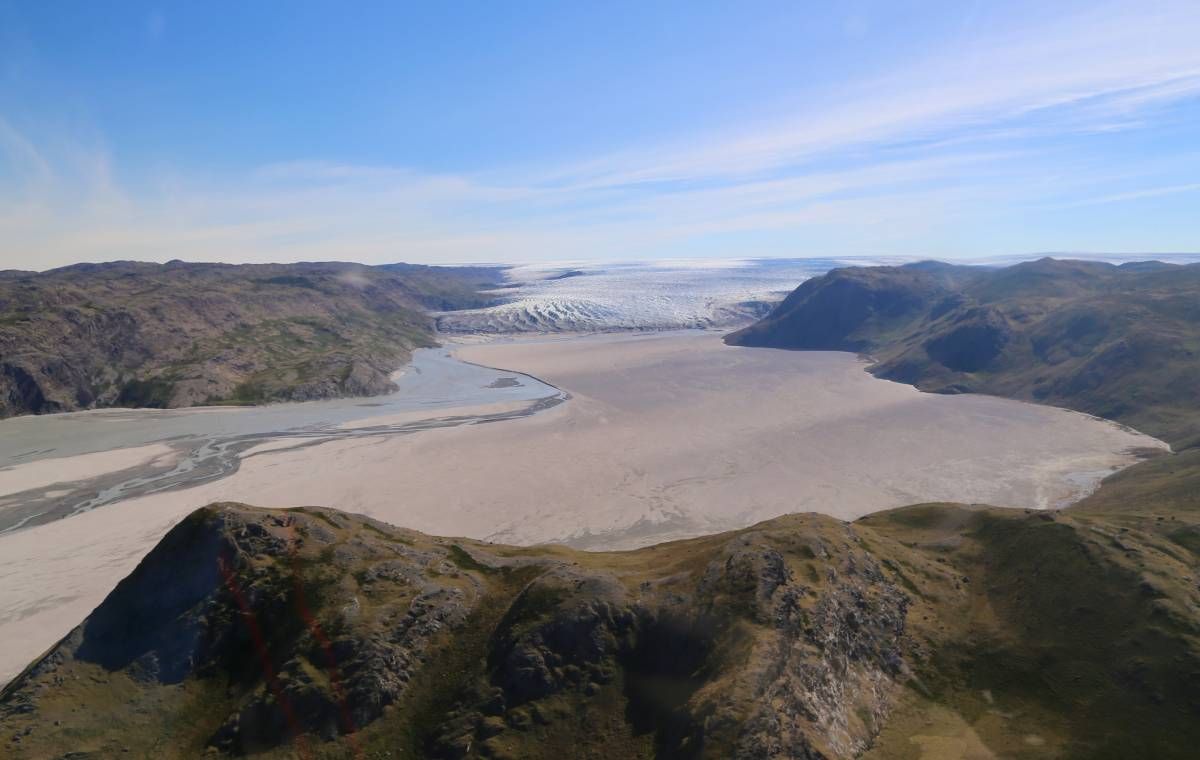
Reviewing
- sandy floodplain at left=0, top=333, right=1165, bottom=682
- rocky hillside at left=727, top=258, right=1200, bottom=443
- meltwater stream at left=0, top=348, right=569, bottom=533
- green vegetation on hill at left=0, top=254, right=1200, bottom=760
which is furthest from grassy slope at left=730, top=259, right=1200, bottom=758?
meltwater stream at left=0, top=348, right=569, bottom=533

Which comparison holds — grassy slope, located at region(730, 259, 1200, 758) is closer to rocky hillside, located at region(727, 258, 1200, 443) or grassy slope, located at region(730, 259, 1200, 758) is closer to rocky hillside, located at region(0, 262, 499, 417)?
rocky hillside, located at region(727, 258, 1200, 443)

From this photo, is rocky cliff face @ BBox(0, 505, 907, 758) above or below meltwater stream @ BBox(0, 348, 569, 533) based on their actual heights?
above

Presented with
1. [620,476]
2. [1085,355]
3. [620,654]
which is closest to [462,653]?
[620,654]

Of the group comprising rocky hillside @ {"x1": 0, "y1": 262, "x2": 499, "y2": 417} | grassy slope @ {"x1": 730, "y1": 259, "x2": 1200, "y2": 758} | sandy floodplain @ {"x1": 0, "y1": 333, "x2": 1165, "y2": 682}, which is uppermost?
rocky hillside @ {"x1": 0, "y1": 262, "x2": 499, "y2": 417}

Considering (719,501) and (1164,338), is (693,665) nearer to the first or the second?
(719,501)

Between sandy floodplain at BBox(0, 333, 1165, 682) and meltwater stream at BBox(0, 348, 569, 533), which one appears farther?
meltwater stream at BBox(0, 348, 569, 533)

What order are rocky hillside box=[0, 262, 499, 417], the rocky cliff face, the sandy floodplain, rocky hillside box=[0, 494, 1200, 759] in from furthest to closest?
1. rocky hillside box=[0, 262, 499, 417]
2. the sandy floodplain
3. the rocky cliff face
4. rocky hillside box=[0, 494, 1200, 759]
